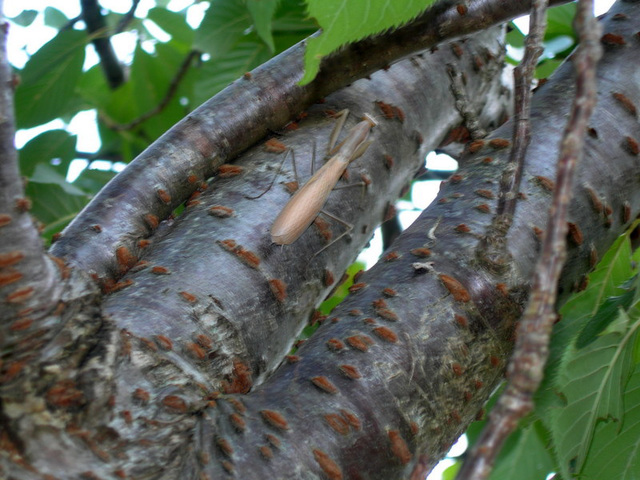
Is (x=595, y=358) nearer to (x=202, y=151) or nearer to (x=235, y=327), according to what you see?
(x=235, y=327)

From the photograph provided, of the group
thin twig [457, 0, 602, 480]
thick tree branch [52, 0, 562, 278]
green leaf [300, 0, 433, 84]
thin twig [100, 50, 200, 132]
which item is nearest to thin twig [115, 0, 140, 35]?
thin twig [100, 50, 200, 132]

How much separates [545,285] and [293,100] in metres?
1.17

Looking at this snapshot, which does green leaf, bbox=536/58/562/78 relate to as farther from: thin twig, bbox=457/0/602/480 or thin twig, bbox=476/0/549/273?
thin twig, bbox=457/0/602/480

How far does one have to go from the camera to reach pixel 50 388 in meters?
0.94

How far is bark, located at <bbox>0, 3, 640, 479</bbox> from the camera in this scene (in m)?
0.98

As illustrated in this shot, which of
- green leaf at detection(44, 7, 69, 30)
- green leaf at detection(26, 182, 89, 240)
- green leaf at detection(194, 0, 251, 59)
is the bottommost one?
green leaf at detection(26, 182, 89, 240)

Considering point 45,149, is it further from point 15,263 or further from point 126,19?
point 15,263

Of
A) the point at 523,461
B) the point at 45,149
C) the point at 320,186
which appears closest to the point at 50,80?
the point at 45,149

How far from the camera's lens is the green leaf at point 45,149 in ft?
8.27

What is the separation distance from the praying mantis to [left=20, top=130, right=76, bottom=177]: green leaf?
134cm

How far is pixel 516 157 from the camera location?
3.88ft

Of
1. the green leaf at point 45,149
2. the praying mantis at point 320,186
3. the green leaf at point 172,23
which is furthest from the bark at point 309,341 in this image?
the green leaf at point 172,23

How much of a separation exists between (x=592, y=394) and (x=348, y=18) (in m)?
1.02

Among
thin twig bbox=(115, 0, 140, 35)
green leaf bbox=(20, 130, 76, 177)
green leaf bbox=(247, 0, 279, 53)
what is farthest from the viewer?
thin twig bbox=(115, 0, 140, 35)
